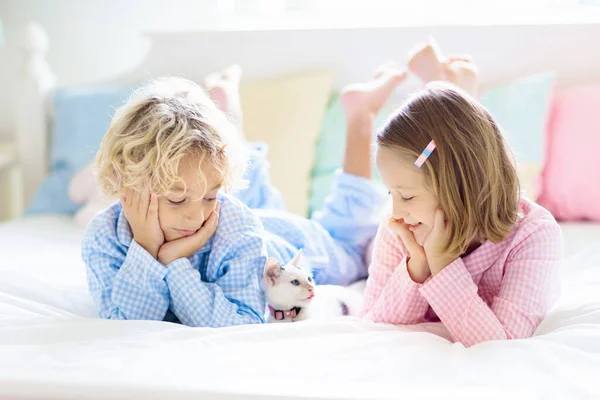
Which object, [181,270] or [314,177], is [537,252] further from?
[314,177]

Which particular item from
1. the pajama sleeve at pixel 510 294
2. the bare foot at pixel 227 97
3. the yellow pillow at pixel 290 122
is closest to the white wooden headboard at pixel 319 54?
the yellow pillow at pixel 290 122

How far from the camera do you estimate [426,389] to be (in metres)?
0.86

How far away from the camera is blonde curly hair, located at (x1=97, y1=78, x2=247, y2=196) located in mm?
1167

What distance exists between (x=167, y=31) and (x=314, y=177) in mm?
696

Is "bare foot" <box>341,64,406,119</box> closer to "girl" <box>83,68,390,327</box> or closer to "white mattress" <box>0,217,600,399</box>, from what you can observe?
"girl" <box>83,68,390,327</box>

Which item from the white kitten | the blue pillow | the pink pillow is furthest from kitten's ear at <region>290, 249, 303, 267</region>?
the blue pillow

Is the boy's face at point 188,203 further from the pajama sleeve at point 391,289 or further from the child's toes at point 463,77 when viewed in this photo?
the child's toes at point 463,77

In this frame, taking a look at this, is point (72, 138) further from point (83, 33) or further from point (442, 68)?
point (442, 68)

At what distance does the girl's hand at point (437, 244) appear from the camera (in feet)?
3.78

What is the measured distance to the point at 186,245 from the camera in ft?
4.11

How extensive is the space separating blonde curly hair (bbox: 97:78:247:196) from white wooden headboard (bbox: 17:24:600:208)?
996 mm

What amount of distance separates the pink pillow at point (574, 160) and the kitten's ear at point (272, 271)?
3.08 feet

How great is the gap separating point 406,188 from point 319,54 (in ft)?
3.85

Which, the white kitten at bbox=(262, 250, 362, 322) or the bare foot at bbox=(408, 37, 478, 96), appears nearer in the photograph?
the white kitten at bbox=(262, 250, 362, 322)
